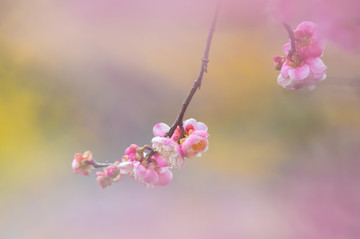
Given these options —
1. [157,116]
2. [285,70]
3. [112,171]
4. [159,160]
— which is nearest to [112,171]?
[112,171]

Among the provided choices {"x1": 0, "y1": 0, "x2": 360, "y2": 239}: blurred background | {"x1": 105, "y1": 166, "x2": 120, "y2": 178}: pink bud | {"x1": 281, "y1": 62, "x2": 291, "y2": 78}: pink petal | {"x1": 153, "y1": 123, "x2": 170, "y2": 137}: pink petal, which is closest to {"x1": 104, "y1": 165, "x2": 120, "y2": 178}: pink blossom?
{"x1": 105, "y1": 166, "x2": 120, "y2": 178}: pink bud

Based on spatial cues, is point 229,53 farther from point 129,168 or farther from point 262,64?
point 129,168

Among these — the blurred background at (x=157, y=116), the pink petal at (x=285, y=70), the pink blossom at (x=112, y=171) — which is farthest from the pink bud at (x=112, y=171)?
the blurred background at (x=157, y=116)

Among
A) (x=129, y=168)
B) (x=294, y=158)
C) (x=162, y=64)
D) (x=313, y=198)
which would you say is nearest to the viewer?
(x=129, y=168)

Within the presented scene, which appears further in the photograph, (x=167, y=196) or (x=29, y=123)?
(x=29, y=123)

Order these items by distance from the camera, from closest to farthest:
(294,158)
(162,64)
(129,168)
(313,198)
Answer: (129,168) → (313,198) → (294,158) → (162,64)

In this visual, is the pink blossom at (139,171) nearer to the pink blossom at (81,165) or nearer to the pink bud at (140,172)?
the pink bud at (140,172)

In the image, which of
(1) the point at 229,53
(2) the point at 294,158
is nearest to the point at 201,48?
(1) the point at 229,53
